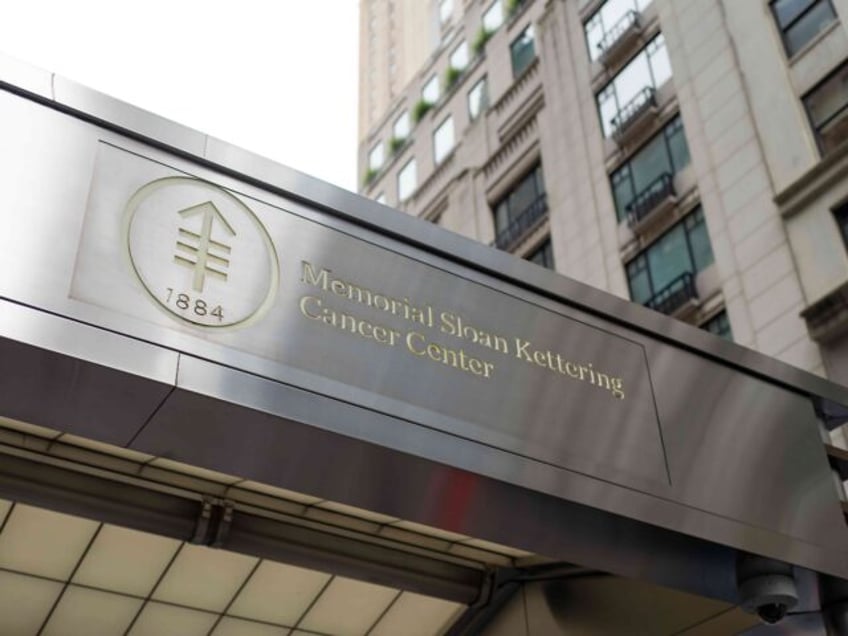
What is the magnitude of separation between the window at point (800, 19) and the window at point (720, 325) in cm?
525

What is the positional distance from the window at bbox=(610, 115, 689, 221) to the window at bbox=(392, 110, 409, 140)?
15.7 meters

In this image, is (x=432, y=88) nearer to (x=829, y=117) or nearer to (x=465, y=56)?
(x=465, y=56)

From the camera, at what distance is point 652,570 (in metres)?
7.43

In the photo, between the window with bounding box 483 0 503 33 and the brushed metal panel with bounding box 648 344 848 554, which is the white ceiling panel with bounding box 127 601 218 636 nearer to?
the brushed metal panel with bounding box 648 344 848 554

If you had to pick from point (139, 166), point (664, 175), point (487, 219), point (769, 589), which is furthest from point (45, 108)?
point (487, 219)

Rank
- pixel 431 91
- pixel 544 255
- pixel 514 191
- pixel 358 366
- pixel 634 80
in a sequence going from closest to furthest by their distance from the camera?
pixel 358 366 < pixel 634 80 < pixel 544 255 < pixel 514 191 < pixel 431 91

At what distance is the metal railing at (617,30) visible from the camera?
26453 mm

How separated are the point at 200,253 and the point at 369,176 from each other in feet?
118

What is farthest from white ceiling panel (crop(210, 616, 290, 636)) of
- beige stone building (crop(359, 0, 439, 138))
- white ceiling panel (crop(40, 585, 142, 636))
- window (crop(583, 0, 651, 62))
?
beige stone building (crop(359, 0, 439, 138))

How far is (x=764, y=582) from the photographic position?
758 cm

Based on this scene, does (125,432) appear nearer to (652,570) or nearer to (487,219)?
(652,570)

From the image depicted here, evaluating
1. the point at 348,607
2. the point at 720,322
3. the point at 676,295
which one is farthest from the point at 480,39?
the point at 348,607

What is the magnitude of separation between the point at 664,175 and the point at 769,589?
16967 mm

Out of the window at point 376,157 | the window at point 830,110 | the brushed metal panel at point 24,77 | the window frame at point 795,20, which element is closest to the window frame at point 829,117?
Answer: the window at point 830,110
